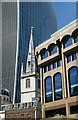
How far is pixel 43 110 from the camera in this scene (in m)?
43.2

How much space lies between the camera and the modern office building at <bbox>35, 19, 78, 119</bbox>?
1513 inches

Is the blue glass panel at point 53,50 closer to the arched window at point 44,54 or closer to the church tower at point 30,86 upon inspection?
the arched window at point 44,54

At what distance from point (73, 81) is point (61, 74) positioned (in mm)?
3410

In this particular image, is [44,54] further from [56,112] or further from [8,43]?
[8,43]

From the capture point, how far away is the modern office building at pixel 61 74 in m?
38.4

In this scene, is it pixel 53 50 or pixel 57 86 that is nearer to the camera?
pixel 57 86

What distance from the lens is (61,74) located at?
41406mm

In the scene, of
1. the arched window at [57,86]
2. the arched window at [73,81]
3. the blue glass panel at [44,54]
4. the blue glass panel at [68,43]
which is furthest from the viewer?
the blue glass panel at [44,54]

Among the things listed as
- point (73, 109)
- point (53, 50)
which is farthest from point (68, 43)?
point (73, 109)

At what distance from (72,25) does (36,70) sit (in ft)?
108

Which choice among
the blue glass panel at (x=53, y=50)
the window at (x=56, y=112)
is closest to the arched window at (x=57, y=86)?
the window at (x=56, y=112)

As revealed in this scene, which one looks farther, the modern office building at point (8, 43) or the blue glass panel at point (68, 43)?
the modern office building at point (8, 43)

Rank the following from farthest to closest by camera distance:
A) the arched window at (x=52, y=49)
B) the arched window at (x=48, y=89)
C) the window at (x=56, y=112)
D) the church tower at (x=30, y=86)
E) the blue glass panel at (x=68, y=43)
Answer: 1. the church tower at (x=30, y=86)
2. the arched window at (x=52, y=49)
3. the arched window at (x=48, y=89)
4. the blue glass panel at (x=68, y=43)
5. the window at (x=56, y=112)

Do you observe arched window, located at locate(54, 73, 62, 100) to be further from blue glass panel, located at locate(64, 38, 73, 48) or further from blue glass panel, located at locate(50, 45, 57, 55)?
blue glass panel, located at locate(64, 38, 73, 48)
